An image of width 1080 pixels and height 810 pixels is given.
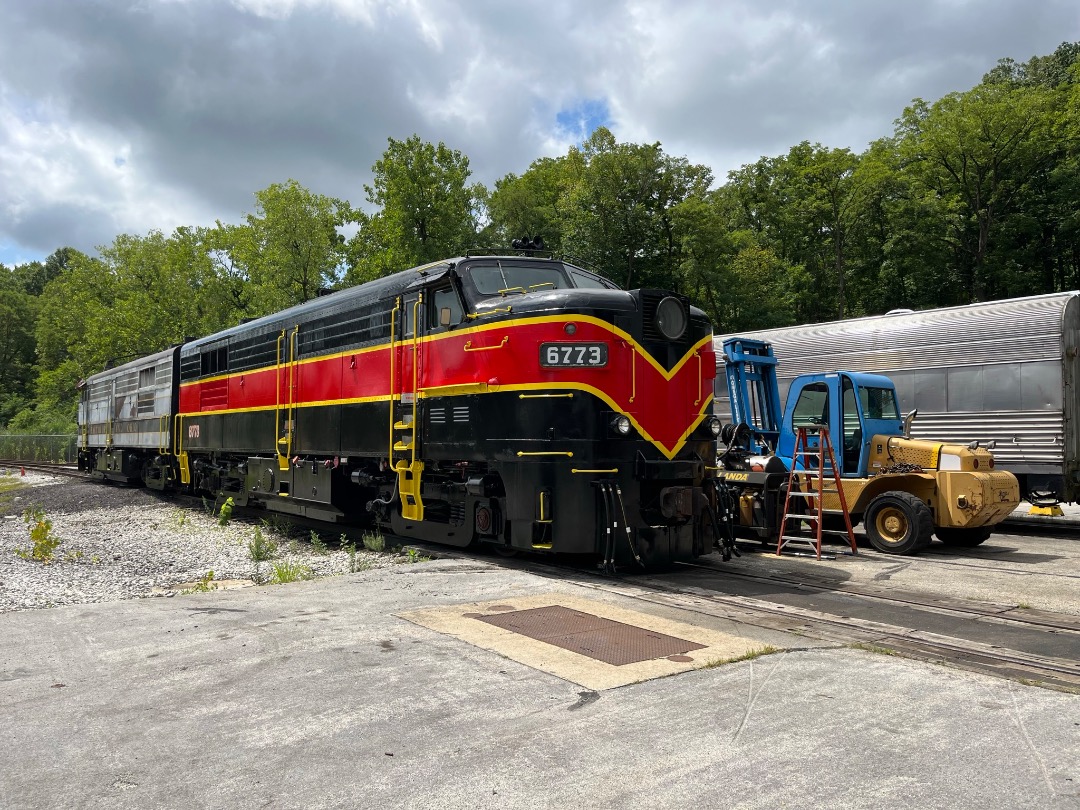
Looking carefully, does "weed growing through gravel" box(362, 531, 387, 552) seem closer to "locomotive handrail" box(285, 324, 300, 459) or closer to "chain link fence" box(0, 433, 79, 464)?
"locomotive handrail" box(285, 324, 300, 459)

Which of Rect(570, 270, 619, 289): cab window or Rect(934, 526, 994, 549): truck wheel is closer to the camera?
Rect(570, 270, 619, 289): cab window

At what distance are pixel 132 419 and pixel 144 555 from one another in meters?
11.7

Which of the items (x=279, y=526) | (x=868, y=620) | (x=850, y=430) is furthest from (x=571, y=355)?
(x=279, y=526)

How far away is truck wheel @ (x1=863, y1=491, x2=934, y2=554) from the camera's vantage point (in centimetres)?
1096

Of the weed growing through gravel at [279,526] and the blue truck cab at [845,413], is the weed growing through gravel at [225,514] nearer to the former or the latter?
the weed growing through gravel at [279,526]

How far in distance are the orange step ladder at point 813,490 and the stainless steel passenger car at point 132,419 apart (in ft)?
46.7

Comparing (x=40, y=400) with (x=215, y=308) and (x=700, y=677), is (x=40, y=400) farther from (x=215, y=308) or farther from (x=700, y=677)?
(x=700, y=677)

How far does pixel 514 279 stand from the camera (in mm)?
9672

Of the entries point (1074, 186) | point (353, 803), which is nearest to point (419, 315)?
→ point (353, 803)

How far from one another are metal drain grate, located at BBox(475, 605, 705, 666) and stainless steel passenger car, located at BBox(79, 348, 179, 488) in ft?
49.6

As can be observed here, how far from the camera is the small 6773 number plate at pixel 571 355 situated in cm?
833

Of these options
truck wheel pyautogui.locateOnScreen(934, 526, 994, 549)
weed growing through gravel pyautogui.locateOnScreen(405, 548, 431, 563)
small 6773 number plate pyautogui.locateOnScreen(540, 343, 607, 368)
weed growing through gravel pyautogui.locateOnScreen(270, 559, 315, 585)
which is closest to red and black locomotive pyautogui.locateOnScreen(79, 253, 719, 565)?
small 6773 number plate pyautogui.locateOnScreen(540, 343, 607, 368)

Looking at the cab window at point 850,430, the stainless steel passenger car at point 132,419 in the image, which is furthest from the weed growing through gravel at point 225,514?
the cab window at point 850,430

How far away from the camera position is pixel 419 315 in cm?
996
